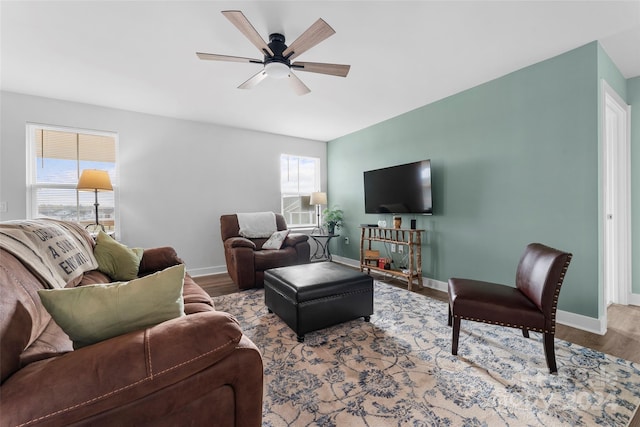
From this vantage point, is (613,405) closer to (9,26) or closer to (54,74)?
(9,26)

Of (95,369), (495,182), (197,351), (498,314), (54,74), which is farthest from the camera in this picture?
(495,182)

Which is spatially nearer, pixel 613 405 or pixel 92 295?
pixel 92 295

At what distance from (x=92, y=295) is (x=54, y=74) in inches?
128

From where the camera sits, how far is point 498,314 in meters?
1.84

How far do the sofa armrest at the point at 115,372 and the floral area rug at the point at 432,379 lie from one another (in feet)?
2.78

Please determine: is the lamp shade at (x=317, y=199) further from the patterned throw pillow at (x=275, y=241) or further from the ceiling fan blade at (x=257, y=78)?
the ceiling fan blade at (x=257, y=78)

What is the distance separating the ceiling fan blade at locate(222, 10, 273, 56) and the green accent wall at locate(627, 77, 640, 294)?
12.6 ft

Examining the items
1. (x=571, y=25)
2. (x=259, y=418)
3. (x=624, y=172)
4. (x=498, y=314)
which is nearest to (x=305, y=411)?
(x=259, y=418)

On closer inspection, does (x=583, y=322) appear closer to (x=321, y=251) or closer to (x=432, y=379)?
(x=432, y=379)

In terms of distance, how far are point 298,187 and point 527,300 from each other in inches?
167

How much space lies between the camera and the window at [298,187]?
A: 17.5 feet

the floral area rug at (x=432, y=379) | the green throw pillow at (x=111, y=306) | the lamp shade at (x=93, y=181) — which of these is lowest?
the floral area rug at (x=432, y=379)

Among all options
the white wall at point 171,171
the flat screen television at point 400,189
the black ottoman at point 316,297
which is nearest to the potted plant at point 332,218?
the flat screen television at point 400,189

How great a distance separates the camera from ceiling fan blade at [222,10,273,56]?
1.63 meters
